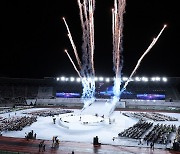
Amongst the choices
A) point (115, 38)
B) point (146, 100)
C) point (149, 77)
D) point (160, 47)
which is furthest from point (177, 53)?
point (115, 38)

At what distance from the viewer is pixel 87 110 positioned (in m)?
56.0

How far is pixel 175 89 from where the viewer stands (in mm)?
69938

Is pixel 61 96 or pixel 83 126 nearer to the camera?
pixel 83 126

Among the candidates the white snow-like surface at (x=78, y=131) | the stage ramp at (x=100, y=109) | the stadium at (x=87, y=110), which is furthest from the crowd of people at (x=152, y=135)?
the stage ramp at (x=100, y=109)

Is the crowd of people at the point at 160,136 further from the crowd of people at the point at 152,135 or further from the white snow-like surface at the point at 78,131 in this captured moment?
the white snow-like surface at the point at 78,131

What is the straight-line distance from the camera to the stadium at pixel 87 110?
31.7m

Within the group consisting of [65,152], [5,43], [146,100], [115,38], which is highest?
[5,43]

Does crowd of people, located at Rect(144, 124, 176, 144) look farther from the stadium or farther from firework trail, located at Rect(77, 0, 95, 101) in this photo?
firework trail, located at Rect(77, 0, 95, 101)

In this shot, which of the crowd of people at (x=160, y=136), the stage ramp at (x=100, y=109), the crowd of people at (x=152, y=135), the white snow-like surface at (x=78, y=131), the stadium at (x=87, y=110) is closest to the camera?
the crowd of people at (x=160, y=136)

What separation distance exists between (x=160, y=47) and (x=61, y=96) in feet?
111

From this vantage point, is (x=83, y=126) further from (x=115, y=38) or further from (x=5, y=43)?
(x=5, y=43)

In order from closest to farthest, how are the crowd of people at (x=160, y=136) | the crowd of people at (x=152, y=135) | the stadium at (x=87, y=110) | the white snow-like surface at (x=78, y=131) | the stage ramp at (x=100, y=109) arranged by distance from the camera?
the crowd of people at (x=160, y=136)
the crowd of people at (x=152, y=135)
the white snow-like surface at (x=78, y=131)
the stadium at (x=87, y=110)
the stage ramp at (x=100, y=109)

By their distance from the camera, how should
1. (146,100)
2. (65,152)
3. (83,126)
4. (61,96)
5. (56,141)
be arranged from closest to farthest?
(65,152) → (56,141) → (83,126) → (146,100) → (61,96)

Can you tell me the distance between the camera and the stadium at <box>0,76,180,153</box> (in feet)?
104
